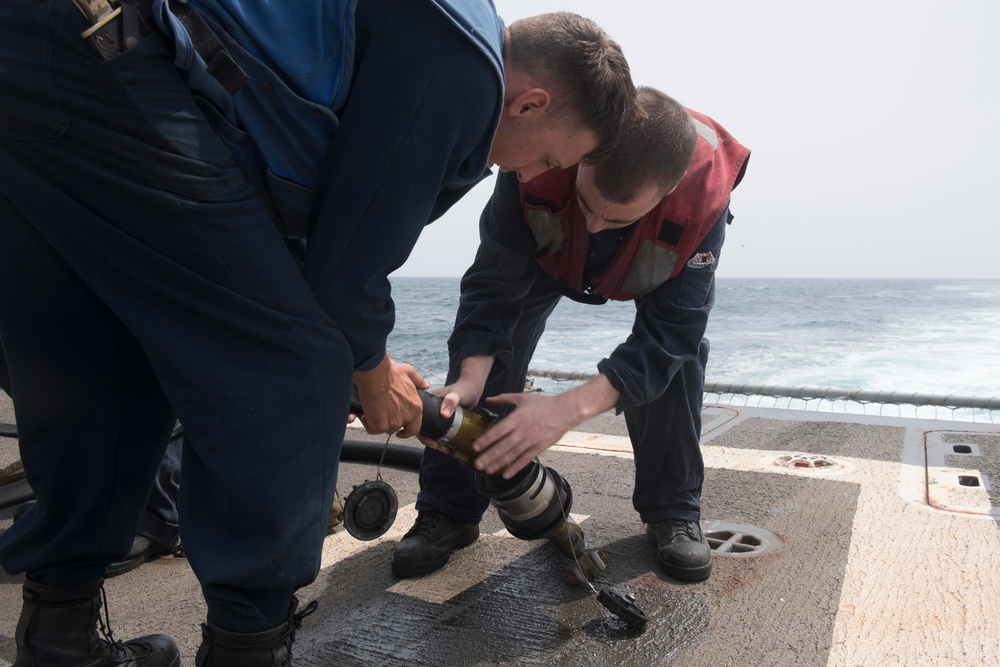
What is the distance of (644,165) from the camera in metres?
1.88

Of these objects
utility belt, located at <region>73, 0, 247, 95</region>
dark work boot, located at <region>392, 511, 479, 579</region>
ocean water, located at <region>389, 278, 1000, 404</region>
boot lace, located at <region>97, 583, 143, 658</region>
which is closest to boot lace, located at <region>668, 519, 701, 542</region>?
dark work boot, located at <region>392, 511, 479, 579</region>

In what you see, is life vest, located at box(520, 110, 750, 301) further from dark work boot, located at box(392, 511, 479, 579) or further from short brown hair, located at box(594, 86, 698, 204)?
dark work boot, located at box(392, 511, 479, 579)

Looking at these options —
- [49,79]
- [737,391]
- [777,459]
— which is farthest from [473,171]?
[737,391]

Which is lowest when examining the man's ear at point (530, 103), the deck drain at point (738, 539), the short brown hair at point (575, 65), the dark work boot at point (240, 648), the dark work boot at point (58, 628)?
the deck drain at point (738, 539)

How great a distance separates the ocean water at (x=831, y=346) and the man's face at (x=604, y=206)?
3553mm

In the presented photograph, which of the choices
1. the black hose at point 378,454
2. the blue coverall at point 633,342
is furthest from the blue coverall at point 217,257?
Result: the black hose at point 378,454

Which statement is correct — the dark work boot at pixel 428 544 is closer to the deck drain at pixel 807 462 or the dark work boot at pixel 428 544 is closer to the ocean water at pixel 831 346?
the deck drain at pixel 807 462

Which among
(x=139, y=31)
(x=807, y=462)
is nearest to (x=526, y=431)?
(x=139, y=31)

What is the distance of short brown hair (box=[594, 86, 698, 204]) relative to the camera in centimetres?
187

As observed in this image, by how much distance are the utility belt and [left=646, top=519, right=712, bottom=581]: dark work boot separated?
1.54m

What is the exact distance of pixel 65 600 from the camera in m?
1.35

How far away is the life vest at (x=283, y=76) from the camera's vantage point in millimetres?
1089

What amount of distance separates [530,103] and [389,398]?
0.62 meters

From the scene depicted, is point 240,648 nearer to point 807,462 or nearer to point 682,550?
point 682,550
